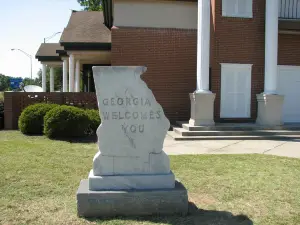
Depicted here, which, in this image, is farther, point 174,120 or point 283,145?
point 174,120

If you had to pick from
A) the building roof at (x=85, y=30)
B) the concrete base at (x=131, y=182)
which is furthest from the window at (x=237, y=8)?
the concrete base at (x=131, y=182)

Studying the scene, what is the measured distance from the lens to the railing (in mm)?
13859

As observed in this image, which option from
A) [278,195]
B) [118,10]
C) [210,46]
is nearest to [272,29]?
[210,46]

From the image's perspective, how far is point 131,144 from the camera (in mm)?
4559

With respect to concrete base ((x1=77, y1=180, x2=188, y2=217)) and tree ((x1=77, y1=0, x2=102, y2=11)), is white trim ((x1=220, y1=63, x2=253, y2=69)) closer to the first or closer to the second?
concrete base ((x1=77, y1=180, x2=188, y2=217))

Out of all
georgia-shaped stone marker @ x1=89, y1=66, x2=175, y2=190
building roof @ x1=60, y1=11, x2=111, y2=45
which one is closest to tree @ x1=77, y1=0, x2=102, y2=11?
building roof @ x1=60, y1=11, x2=111, y2=45

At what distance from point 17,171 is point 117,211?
2830mm

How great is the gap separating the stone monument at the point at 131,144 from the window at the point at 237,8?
951 cm

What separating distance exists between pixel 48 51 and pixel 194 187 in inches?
853

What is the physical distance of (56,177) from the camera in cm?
606

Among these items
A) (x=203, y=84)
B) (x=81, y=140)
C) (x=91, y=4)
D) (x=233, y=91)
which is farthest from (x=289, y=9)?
(x=91, y=4)

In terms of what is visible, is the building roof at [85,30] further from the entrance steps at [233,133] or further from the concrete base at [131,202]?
the concrete base at [131,202]

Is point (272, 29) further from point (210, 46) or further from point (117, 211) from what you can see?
point (117, 211)

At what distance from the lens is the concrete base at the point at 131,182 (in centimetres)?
441
